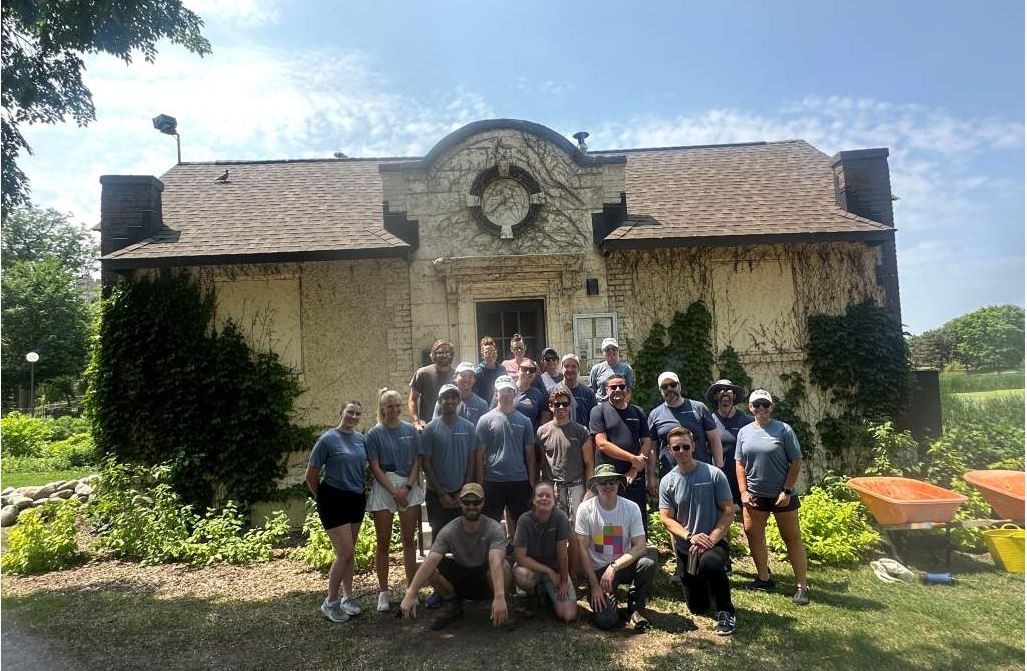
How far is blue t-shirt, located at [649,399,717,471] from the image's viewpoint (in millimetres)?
5324

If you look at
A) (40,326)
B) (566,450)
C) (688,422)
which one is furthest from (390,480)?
(40,326)

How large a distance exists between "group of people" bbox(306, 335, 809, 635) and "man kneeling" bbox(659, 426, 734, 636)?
0.03 ft

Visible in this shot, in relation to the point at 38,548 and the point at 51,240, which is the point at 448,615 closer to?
the point at 38,548

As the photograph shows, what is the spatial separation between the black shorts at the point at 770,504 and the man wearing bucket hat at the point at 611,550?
1198 millimetres

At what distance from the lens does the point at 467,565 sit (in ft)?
15.1

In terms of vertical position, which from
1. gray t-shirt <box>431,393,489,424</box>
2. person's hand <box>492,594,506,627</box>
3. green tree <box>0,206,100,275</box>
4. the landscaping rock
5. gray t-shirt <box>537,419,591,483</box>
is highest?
green tree <box>0,206,100,275</box>

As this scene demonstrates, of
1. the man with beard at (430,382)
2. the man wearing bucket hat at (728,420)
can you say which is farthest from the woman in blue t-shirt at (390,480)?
the man wearing bucket hat at (728,420)

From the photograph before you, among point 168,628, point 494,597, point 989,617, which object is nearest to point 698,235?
point 989,617

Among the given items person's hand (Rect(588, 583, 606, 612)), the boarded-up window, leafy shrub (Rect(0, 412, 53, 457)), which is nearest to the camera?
person's hand (Rect(588, 583, 606, 612))

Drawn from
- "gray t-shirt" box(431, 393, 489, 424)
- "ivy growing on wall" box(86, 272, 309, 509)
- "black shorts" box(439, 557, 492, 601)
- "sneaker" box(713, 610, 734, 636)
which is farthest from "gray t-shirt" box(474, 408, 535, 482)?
"ivy growing on wall" box(86, 272, 309, 509)

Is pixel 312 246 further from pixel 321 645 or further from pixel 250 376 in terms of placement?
pixel 321 645

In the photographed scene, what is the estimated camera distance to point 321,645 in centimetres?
440

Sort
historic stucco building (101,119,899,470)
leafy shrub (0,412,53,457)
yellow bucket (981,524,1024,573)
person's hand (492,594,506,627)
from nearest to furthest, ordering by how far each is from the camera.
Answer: person's hand (492,594,506,627), yellow bucket (981,524,1024,573), historic stucco building (101,119,899,470), leafy shrub (0,412,53,457)

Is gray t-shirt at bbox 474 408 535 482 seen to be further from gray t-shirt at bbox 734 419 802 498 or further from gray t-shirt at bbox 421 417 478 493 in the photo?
gray t-shirt at bbox 734 419 802 498
